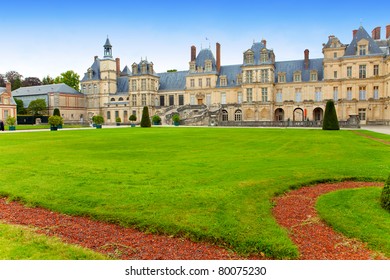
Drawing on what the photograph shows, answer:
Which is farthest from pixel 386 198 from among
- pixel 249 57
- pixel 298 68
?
pixel 298 68

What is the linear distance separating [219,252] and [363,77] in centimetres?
5387

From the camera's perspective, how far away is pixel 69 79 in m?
84.1

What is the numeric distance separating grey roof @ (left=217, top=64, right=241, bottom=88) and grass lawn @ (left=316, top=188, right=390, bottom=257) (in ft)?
182

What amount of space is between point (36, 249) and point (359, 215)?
4.93 m

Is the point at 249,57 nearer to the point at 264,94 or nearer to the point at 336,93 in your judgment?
the point at 264,94

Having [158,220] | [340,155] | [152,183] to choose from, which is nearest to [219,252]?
[158,220]

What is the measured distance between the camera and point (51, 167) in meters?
9.77

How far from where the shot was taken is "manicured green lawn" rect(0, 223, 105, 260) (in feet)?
13.3

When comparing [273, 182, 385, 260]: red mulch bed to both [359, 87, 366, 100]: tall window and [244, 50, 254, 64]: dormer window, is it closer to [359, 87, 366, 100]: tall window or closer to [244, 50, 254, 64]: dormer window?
→ [359, 87, 366, 100]: tall window

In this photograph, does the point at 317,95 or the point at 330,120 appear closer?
the point at 330,120

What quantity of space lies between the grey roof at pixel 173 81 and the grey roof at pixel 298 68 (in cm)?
1909

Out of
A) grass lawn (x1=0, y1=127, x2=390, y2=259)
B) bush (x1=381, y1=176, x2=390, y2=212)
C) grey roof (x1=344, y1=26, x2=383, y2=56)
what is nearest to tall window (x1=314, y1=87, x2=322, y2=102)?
grey roof (x1=344, y1=26, x2=383, y2=56)

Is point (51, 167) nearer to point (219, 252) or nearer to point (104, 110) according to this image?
point (219, 252)

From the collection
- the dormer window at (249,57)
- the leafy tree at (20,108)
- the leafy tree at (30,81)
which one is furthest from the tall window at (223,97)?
the leafy tree at (30,81)
